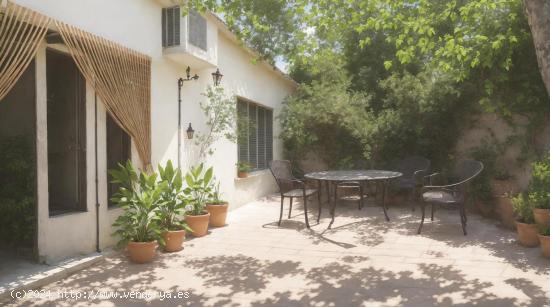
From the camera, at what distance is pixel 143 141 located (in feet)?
16.9

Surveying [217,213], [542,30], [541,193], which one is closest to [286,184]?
[217,213]

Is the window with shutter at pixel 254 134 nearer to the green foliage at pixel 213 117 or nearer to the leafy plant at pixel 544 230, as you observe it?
the green foliage at pixel 213 117

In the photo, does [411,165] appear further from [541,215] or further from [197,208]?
[197,208]

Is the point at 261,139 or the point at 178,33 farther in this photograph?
the point at 261,139

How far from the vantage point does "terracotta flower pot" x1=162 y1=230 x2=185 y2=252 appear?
4977 mm

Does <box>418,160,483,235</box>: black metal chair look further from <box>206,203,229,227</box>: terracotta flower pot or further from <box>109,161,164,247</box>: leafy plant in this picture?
<box>109,161,164,247</box>: leafy plant

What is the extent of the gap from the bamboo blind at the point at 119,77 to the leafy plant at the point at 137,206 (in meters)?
0.38

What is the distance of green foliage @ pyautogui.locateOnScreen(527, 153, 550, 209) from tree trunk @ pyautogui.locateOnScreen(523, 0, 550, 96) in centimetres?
230

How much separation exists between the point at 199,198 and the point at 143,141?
1307 mm

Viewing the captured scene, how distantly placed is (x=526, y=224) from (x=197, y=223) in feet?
13.7

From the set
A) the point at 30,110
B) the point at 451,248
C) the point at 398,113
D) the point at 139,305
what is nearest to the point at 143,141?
the point at 30,110

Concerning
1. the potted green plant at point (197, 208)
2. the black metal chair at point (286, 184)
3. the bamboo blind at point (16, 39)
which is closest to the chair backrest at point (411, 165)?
the black metal chair at point (286, 184)

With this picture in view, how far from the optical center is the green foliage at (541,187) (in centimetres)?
→ 482

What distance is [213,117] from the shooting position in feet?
23.4
